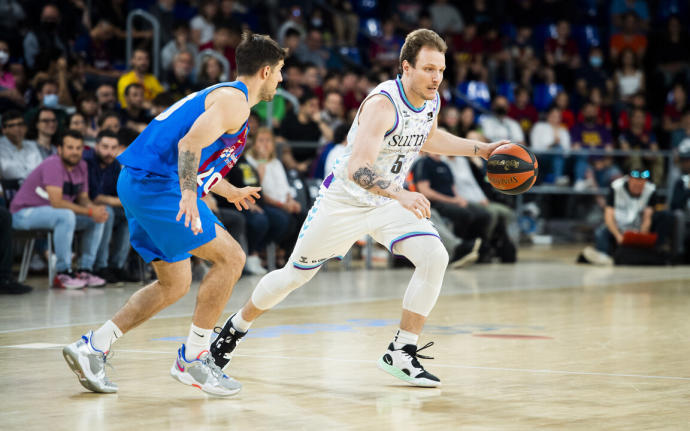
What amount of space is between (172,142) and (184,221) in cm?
42

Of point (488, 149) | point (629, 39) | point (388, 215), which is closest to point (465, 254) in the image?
point (488, 149)

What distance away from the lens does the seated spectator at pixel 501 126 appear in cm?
1772

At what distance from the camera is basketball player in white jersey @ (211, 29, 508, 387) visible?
5.65m

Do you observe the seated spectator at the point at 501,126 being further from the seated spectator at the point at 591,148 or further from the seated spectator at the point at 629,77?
the seated spectator at the point at 629,77

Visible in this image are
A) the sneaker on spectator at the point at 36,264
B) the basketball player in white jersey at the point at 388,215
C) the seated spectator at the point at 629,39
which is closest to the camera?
the basketball player in white jersey at the point at 388,215

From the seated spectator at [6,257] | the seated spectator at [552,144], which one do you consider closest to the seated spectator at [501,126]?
the seated spectator at [552,144]

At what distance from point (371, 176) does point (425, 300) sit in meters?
0.76

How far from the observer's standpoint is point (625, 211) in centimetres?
1521

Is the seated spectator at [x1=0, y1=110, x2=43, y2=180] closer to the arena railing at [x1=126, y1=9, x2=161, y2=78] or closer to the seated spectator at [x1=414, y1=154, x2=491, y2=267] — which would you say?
the arena railing at [x1=126, y1=9, x2=161, y2=78]

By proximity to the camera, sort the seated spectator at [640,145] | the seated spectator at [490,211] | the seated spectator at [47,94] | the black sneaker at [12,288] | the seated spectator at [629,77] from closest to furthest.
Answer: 1. the black sneaker at [12,288]
2. the seated spectator at [47,94]
3. the seated spectator at [490,211]
4. the seated spectator at [640,145]
5. the seated spectator at [629,77]

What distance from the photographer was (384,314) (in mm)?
8828

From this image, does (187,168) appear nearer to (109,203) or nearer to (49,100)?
(109,203)

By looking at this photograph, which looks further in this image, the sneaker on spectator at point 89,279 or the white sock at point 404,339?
the sneaker on spectator at point 89,279

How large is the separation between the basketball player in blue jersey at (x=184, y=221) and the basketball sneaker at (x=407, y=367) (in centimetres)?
89
